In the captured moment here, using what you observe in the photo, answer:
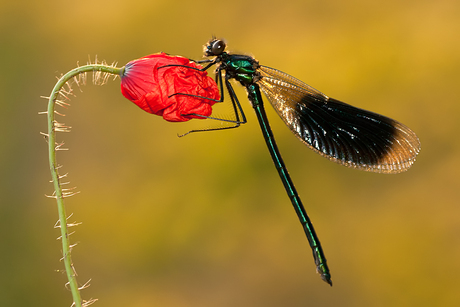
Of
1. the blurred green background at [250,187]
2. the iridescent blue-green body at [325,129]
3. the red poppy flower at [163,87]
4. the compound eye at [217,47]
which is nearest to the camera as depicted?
the red poppy flower at [163,87]

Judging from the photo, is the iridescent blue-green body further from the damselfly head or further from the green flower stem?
the green flower stem

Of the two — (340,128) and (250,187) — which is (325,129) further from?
(250,187)

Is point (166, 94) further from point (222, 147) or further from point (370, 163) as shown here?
point (222, 147)

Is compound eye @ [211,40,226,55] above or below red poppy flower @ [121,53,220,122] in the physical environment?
above

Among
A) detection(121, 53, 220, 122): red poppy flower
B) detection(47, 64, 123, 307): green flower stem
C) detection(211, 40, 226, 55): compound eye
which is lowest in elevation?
detection(47, 64, 123, 307): green flower stem

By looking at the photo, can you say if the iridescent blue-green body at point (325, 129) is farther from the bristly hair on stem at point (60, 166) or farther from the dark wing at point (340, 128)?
the bristly hair on stem at point (60, 166)

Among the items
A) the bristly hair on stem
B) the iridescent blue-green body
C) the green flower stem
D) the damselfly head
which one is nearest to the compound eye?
the damselfly head

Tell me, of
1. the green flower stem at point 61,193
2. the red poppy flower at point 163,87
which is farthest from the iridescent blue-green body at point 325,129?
the green flower stem at point 61,193
